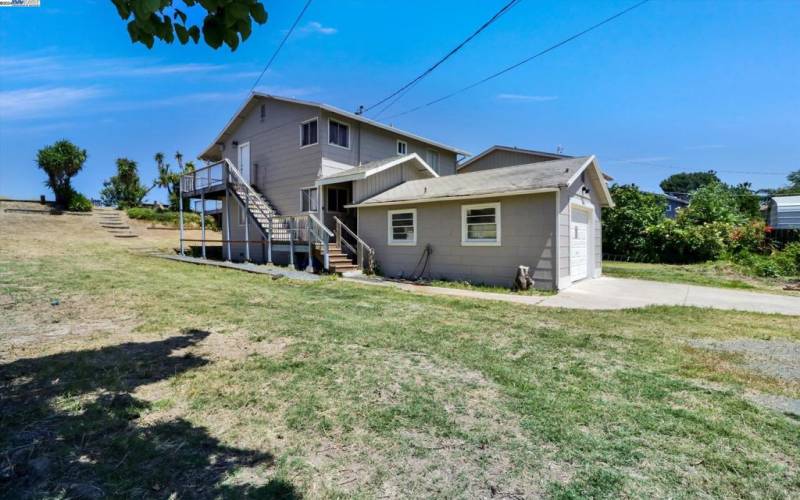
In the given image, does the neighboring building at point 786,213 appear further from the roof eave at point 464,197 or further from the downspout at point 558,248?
the roof eave at point 464,197

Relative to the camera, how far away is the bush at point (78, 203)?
80.4ft

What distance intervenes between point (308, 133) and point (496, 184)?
9.21 metres

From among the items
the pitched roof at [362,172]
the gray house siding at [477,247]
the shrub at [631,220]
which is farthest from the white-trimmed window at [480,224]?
the shrub at [631,220]

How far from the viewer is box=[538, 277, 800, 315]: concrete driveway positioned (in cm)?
774

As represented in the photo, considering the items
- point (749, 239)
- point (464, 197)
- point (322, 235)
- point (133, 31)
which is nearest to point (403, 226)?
point (464, 197)

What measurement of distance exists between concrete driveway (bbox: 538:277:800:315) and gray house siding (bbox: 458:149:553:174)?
12944 millimetres

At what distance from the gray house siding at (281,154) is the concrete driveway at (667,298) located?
1108cm

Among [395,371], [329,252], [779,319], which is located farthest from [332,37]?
[779,319]

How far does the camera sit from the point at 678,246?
17969 mm

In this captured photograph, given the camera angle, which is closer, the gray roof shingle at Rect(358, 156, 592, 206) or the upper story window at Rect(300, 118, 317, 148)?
the gray roof shingle at Rect(358, 156, 592, 206)

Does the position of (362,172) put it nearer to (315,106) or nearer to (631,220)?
(315,106)

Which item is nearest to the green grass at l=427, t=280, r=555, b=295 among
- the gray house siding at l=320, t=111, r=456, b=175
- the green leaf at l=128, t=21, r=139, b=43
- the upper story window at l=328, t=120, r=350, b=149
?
the gray house siding at l=320, t=111, r=456, b=175

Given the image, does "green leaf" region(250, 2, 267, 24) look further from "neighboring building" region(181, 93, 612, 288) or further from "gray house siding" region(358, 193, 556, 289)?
"gray house siding" region(358, 193, 556, 289)

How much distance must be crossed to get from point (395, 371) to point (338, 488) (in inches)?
69.8
